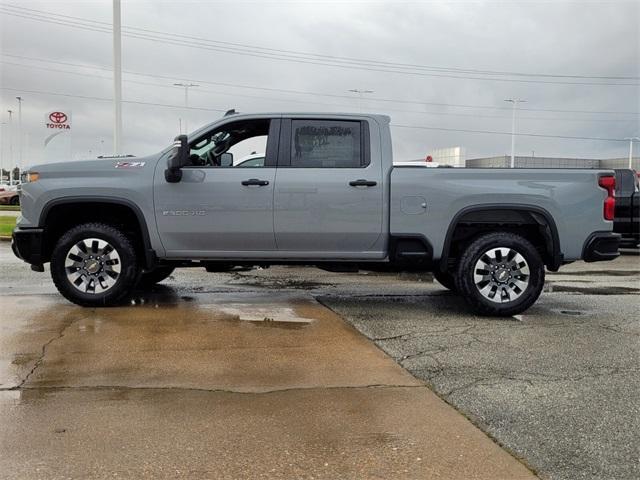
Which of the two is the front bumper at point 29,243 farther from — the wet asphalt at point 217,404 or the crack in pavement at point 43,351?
the crack in pavement at point 43,351

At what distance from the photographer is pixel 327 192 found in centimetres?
623

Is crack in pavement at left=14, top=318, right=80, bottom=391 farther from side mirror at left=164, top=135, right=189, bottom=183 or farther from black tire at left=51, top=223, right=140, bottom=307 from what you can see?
side mirror at left=164, top=135, right=189, bottom=183

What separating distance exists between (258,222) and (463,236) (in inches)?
87.9

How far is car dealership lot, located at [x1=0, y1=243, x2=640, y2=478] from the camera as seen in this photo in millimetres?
3002

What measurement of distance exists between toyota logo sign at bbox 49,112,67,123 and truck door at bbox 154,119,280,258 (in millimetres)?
15861

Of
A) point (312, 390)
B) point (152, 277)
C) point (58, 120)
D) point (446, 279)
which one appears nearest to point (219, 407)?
point (312, 390)

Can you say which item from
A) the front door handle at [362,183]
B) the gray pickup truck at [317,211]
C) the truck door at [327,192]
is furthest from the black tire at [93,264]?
the front door handle at [362,183]

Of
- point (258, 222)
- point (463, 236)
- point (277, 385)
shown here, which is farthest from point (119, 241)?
point (463, 236)

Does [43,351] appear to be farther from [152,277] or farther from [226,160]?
[152,277]

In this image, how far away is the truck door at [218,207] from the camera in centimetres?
626

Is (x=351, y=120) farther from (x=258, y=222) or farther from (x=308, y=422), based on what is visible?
(x=308, y=422)

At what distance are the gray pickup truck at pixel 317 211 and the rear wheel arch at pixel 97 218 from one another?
0.02 meters

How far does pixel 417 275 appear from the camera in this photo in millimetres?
10039

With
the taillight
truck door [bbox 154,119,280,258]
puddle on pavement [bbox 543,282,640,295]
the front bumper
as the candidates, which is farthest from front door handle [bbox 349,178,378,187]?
puddle on pavement [bbox 543,282,640,295]
